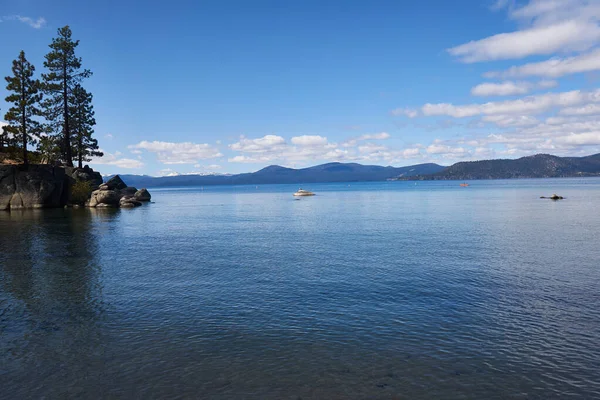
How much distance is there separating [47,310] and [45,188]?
69175 mm

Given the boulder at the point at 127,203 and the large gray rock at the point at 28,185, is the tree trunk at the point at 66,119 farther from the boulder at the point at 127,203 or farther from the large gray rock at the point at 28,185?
the boulder at the point at 127,203

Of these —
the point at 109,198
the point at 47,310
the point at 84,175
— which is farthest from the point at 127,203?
the point at 47,310

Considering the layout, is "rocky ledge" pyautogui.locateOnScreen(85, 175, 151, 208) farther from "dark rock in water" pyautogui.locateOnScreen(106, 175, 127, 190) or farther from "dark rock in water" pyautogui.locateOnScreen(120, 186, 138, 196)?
"dark rock in water" pyautogui.locateOnScreen(120, 186, 138, 196)

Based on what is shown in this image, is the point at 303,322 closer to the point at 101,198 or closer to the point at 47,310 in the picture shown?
the point at 47,310

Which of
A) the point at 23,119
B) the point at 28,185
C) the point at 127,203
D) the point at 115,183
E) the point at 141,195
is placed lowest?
the point at 127,203

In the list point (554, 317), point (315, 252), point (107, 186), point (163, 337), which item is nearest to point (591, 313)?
point (554, 317)

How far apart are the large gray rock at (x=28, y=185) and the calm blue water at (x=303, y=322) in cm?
4774

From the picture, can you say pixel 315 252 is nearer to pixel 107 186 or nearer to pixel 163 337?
pixel 163 337

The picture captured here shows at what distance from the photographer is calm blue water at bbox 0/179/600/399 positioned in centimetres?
1128

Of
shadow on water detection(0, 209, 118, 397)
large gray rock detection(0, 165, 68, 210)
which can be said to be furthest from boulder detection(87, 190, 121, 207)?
shadow on water detection(0, 209, 118, 397)

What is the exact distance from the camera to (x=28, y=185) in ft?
242

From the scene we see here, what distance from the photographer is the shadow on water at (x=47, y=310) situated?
491 inches

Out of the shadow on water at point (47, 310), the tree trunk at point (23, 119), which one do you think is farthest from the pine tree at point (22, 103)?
the shadow on water at point (47, 310)

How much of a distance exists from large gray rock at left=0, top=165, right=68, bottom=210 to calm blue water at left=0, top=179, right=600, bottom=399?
47.7 meters
